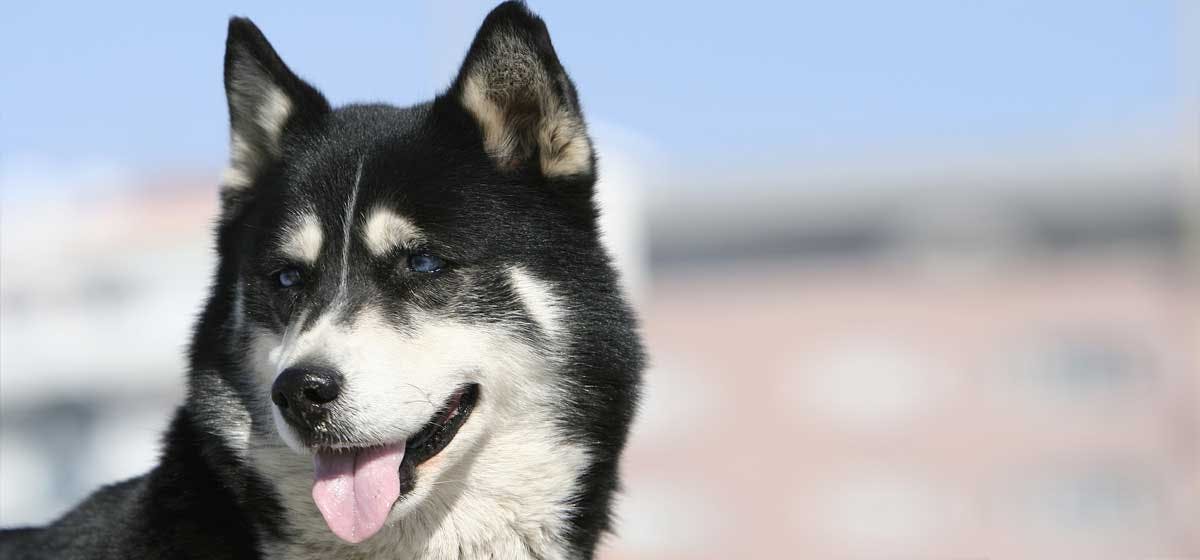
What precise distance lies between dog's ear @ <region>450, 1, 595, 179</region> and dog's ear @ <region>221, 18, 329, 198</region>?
560 millimetres

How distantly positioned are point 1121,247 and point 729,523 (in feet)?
60.0

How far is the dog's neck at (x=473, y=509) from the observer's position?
13.8ft

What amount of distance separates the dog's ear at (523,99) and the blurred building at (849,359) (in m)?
45.5

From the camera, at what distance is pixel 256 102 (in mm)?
4742

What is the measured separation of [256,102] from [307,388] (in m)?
1.35

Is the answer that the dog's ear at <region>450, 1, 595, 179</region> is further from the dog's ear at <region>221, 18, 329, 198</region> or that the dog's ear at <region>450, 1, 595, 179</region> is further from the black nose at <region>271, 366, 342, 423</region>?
the black nose at <region>271, 366, 342, 423</region>

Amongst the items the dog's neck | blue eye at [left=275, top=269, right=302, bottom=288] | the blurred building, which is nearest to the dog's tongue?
the dog's neck

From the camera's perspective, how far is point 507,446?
4.36 meters

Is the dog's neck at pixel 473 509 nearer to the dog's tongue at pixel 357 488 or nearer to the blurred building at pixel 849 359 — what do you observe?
the dog's tongue at pixel 357 488

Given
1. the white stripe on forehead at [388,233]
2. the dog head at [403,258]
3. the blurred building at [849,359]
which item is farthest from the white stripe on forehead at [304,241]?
the blurred building at [849,359]

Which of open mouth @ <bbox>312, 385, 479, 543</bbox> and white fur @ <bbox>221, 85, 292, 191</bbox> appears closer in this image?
open mouth @ <bbox>312, 385, 479, 543</bbox>

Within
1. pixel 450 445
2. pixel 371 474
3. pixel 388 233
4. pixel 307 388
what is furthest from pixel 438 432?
pixel 388 233

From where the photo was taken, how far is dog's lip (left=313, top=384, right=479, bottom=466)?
13.5 feet

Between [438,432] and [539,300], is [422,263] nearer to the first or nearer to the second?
[539,300]
